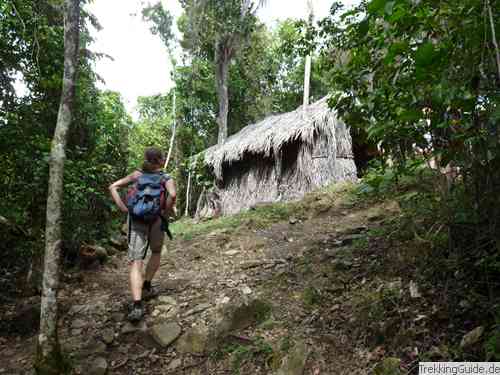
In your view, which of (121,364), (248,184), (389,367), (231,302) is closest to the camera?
(389,367)

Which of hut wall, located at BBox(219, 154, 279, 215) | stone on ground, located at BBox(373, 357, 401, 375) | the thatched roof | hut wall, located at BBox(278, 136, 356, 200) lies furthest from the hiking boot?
hut wall, located at BBox(219, 154, 279, 215)

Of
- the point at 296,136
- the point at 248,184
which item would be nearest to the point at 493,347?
the point at 296,136

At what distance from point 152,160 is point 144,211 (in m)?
0.58

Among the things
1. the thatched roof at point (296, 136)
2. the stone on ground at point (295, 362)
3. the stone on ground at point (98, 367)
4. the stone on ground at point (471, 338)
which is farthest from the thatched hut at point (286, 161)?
the stone on ground at point (98, 367)

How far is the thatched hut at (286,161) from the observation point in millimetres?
8539

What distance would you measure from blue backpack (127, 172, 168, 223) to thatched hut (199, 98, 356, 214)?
506cm

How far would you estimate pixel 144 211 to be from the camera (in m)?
3.15

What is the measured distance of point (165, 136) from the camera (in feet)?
68.6

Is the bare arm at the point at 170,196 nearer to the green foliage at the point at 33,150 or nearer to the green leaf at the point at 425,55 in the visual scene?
the green foliage at the point at 33,150

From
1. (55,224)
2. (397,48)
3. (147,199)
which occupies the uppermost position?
(397,48)

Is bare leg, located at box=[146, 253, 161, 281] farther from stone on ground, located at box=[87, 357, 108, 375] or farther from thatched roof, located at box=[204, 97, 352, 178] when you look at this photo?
thatched roof, located at box=[204, 97, 352, 178]

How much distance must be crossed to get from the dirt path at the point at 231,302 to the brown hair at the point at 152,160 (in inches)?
56.1

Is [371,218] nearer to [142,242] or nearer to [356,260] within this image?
[356,260]

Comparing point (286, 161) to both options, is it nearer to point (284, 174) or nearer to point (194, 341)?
point (284, 174)
